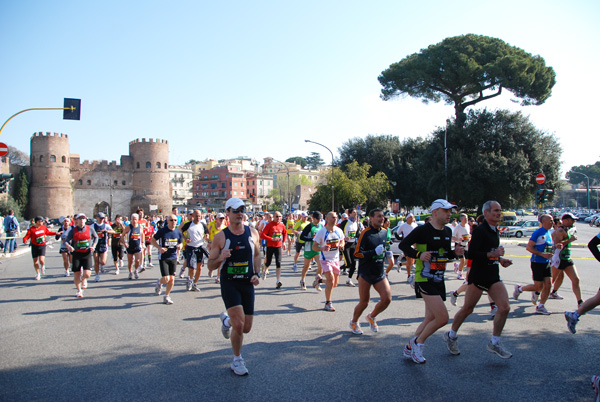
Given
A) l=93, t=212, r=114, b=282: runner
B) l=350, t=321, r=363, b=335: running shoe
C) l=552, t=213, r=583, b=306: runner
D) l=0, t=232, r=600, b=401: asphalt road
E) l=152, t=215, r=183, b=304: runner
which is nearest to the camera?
l=0, t=232, r=600, b=401: asphalt road

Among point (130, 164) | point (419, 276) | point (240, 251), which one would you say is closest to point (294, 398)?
point (240, 251)

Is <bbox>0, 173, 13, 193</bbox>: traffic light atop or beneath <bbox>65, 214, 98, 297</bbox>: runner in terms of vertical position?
atop

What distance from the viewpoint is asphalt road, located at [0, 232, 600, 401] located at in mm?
4191

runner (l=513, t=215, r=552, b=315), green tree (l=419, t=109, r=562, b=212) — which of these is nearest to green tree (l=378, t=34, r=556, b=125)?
green tree (l=419, t=109, r=562, b=212)

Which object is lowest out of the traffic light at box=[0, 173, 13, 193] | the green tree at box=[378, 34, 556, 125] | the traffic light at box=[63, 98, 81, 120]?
the traffic light at box=[0, 173, 13, 193]

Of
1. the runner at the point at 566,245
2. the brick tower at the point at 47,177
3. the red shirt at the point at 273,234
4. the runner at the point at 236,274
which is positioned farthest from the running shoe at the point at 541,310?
the brick tower at the point at 47,177

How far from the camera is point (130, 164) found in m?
75.3

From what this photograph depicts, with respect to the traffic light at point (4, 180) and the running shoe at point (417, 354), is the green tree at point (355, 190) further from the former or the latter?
the running shoe at point (417, 354)

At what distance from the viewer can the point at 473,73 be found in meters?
37.5

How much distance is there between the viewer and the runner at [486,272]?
5.06 metres

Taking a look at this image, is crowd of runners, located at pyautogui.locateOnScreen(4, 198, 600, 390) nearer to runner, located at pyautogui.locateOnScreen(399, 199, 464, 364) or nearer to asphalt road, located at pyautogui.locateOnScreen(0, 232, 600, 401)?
runner, located at pyautogui.locateOnScreen(399, 199, 464, 364)

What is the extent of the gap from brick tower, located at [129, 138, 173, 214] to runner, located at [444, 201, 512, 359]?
239 feet

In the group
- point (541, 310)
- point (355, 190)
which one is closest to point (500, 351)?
point (541, 310)

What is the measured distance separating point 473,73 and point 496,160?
26.8ft
